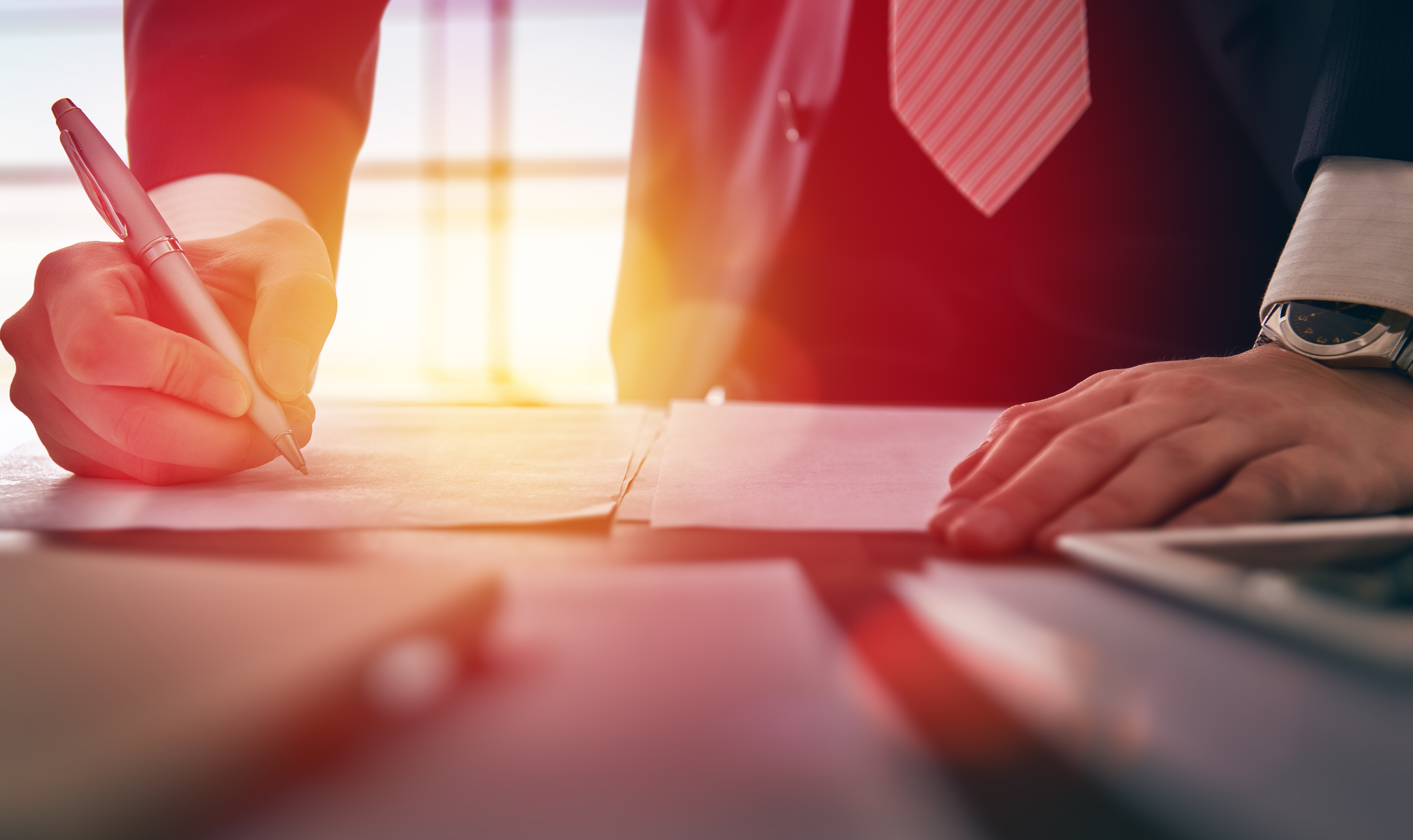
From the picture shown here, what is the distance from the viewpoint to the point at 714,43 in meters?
0.89

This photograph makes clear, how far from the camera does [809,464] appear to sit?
40cm

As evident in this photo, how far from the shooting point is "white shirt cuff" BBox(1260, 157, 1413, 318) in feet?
1.20

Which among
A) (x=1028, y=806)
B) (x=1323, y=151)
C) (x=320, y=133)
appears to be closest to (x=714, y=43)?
(x=320, y=133)

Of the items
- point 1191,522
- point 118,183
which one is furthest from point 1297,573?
point 118,183

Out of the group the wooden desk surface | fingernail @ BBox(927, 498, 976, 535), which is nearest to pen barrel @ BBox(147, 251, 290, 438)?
the wooden desk surface

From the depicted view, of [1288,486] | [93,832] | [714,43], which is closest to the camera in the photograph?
[93,832]

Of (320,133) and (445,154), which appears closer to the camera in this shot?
(320,133)

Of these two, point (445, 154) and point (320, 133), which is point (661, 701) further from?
point (445, 154)

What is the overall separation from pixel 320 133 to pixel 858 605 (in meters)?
0.82

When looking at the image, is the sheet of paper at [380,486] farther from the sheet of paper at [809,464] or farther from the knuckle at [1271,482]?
the knuckle at [1271,482]

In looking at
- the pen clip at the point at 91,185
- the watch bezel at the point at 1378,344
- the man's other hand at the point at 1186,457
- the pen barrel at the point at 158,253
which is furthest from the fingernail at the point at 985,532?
the pen clip at the point at 91,185

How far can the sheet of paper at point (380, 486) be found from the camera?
30 centimetres

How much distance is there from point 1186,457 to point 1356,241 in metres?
0.21

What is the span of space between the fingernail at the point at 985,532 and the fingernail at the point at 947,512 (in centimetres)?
1
